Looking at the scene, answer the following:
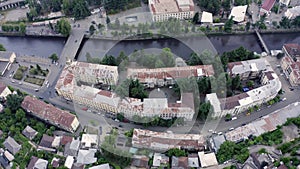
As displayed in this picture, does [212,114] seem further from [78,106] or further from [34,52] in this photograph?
[34,52]

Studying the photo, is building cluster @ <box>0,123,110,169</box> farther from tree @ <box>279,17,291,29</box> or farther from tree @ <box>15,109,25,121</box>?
tree @ <box>279,17,291,29</box>

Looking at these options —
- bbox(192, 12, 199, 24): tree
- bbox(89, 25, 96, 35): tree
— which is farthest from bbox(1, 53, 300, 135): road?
bbox(192, 12, 199, 24): tree

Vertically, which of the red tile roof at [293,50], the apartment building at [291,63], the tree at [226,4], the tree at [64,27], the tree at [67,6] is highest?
the tree at [226,4]

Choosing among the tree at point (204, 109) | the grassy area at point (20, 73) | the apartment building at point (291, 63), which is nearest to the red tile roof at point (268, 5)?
the apartment building at point (291, 63)

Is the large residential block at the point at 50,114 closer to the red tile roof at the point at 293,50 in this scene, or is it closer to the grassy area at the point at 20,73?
the grassy area at the point at 20,73

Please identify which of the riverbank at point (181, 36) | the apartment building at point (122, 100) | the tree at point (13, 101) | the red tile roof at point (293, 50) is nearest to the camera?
the apartment building at point (122, 100)

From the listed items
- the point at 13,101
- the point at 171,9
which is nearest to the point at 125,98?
the point at 13,101
